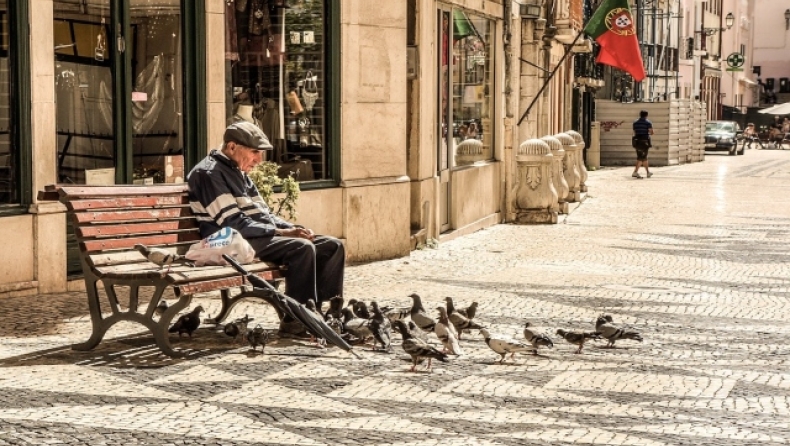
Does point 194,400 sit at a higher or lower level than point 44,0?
lower

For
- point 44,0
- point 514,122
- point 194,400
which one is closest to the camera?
point 194,400

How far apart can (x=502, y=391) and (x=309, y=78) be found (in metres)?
7.39

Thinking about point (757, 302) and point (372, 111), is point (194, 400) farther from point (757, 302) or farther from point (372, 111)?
point (372, 111)

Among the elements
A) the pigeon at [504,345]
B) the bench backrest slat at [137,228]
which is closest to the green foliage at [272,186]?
the bench backrest slat at [137,228]

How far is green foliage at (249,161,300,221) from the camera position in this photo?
11.7m

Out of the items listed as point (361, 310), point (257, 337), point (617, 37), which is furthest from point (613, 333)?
point (617, 37)

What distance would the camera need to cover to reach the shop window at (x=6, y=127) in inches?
438

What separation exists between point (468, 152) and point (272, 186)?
787cm

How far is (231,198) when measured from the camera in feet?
30.0

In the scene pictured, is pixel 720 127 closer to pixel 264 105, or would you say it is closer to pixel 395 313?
pixel 264 105

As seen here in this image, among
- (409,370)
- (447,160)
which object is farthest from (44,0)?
(447,160)

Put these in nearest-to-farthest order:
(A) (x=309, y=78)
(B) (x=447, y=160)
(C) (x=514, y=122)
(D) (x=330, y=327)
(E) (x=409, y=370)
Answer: (E) (x=409, y=370)
(D) (x=330, y=327)
(A) (x=309, y=78)
(B) (x=447, y=160)
(C) (x=514, y=122)

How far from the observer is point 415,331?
8859mm

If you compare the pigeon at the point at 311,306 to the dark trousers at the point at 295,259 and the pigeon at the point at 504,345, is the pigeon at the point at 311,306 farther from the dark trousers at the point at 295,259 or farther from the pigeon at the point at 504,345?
the pigeon at the point at 504,345
